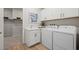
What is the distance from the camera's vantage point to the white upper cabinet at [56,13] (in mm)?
1453

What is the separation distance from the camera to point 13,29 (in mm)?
1560

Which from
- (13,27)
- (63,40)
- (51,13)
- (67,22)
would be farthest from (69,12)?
(13,27)

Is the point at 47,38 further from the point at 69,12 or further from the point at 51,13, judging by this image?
the point at 69,12

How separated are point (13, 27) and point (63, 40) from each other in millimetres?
657

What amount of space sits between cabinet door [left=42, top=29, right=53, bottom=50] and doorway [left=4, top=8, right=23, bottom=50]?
30 cm

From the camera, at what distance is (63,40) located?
147 centimetres

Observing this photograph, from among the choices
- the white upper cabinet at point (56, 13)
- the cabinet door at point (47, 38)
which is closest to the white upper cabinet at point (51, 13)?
the white upper cabinet at point (56, 13)

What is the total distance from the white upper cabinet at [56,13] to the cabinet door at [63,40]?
0.72 feet

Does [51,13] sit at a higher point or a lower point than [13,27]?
higher

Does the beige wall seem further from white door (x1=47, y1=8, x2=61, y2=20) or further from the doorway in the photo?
the doorway

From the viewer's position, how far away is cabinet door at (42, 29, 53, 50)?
1.54 meters

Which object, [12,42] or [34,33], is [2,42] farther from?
[34,33]

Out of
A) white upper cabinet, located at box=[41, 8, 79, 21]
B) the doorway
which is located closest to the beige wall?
white upper cabinet, located at box=[41, 8, 79, 21]

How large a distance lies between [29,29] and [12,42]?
0.94 feet
